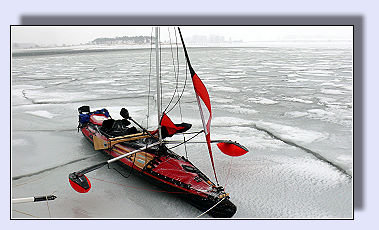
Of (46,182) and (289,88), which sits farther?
(289,88)

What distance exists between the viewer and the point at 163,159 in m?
3.77

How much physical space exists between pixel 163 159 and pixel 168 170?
186 mm

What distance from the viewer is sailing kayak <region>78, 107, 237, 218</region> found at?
3.21 meters

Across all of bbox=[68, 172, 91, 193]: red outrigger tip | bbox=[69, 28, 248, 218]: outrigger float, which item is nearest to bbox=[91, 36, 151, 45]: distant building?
bbox=[69, 28, 248, 218]: outrigger float

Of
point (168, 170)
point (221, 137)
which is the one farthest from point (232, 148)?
point (168, 170)

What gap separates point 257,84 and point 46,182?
5.74 meters

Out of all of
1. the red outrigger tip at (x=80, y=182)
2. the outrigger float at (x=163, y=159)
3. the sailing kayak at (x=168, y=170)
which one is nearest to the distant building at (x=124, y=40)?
the outrigger float at (x=163, y=159)

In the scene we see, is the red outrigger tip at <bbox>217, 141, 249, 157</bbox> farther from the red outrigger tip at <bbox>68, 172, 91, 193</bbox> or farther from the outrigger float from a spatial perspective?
the red outrigger tip at <bbox>68, 172, 91, 193</bbox>

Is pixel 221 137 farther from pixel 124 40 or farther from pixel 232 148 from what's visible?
pixel 124 40

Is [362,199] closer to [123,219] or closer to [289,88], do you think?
[123,219]

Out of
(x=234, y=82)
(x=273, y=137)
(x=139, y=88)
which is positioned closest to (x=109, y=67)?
(x=139, y=88)

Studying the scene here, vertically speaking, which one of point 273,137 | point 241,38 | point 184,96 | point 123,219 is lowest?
point 123,219

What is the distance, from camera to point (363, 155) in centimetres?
293

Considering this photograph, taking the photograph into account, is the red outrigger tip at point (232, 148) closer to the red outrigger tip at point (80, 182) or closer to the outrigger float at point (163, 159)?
the outrigger float at point (163, 159)
